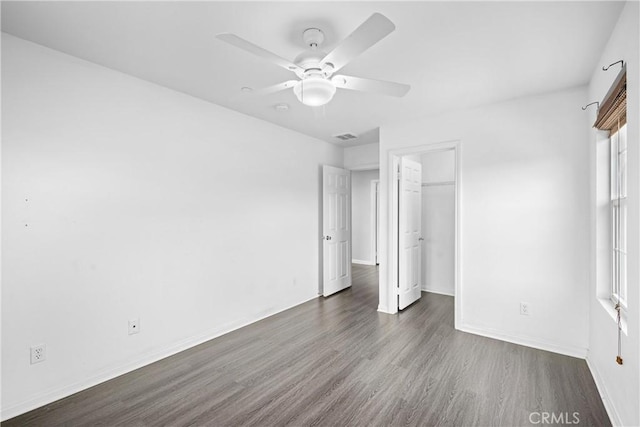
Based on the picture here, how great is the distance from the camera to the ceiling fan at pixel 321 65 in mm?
1427

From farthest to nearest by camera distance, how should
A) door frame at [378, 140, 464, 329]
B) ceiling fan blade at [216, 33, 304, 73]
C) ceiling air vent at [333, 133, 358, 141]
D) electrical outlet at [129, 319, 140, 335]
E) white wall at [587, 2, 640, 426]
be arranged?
1. ceiling air vent at [333, 133, 358, 141]
2. door frame at [378, 140, 464, 329]
3. electrical outlet at [129, 319, 140, 335]
4. white wall at [587, 2, 640, 426]
5. ceiling fan blade at [216, 33, 304, 73]

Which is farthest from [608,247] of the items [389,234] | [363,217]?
[363,217]

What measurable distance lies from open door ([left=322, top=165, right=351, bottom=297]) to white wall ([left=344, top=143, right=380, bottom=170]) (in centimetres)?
23

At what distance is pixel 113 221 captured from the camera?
98.6 inches

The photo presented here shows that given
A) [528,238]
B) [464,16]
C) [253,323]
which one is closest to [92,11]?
[464,16]

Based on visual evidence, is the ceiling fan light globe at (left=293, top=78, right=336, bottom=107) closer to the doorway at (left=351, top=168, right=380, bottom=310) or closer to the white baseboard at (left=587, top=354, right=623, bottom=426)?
the white baseboard at (left=587, top=354, right=623, bottom=426)

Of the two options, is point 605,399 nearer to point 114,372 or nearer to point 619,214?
point 619,214

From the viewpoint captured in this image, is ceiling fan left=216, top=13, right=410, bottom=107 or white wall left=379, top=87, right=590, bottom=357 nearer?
ceiling fan left=216, top=13, right=410, bottom=107

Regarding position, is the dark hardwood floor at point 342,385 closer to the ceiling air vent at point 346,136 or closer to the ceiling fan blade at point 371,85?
the ceiling fan blade at point 371,85

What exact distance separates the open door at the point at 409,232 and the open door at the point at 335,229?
119 cm

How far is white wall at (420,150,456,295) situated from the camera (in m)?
4.84

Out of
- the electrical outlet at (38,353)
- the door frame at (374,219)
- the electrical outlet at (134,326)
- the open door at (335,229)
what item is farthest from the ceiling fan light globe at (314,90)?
the door frame at (374,219)

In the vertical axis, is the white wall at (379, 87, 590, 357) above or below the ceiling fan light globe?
below

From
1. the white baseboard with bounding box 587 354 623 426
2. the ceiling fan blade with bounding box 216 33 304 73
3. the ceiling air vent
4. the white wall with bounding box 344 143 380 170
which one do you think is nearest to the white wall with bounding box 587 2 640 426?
the white baseboard with bounding box 587 354 623 426
